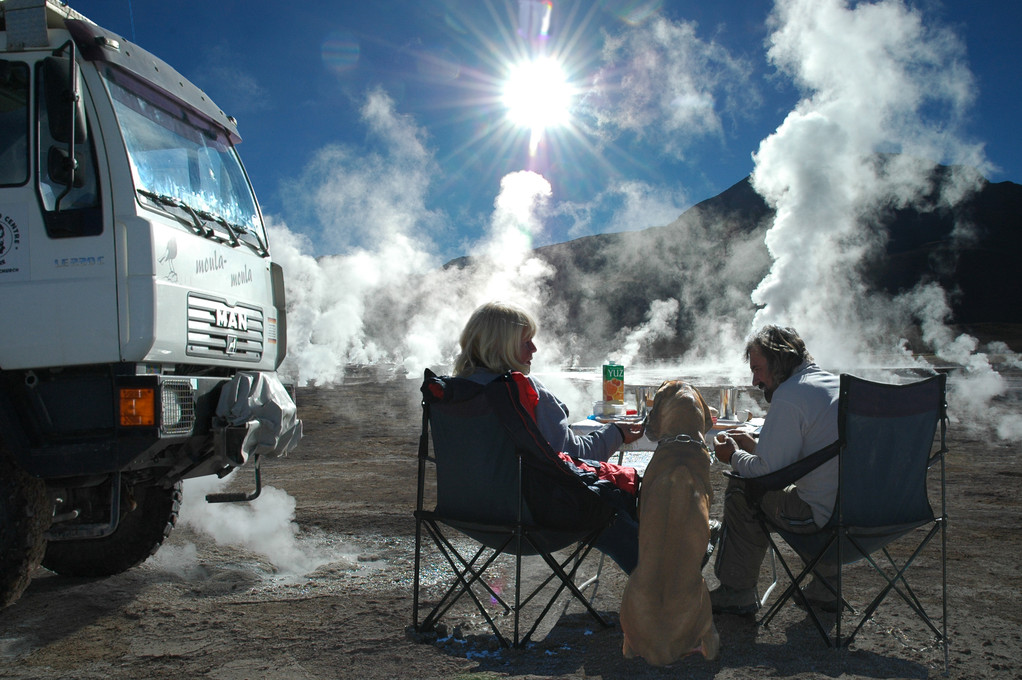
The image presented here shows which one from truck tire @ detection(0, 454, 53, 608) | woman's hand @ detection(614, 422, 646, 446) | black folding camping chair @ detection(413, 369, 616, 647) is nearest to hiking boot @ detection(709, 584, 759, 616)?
Result: black folding camping chair @ detection(413, 369, 616, 647)

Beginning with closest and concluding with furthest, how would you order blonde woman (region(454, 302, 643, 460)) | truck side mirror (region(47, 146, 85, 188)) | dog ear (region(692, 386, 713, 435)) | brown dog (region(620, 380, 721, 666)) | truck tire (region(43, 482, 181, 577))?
1. brown dog (region(620, 380, 721, 666))
2. dog ear (region(692, 386, 713, 435))
3. blonde woman (region(454, 302, 643, 460))
4. truck side mirror (region(47, 146, 85, 188))
5. truck tire (region(43, 482, 181, 577))

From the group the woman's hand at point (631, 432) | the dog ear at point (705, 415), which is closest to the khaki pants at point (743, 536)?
the dog ear at point (705, 415)

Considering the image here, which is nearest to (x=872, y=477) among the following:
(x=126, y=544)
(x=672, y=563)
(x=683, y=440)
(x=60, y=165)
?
(x=683, y=440)

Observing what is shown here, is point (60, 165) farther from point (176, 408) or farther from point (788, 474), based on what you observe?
point (788, 474)

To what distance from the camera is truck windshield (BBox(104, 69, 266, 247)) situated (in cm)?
350

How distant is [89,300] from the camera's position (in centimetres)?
314

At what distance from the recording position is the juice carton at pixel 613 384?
500 centimetres

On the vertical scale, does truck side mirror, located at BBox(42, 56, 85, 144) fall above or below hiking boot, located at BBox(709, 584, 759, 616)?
above

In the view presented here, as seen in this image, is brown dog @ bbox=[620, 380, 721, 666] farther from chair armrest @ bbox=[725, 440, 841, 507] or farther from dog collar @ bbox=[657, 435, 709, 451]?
chair armrest @ bbox=[725, 440, 841, 507]

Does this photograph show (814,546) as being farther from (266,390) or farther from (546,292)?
(546,292)

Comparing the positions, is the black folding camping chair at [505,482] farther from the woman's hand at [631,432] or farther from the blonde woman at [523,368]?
the woman's hand at [631,432]

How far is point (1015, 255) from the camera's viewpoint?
83625 millimetres

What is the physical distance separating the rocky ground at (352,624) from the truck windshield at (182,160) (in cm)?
212

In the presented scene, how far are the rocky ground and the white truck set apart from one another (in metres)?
0.55
